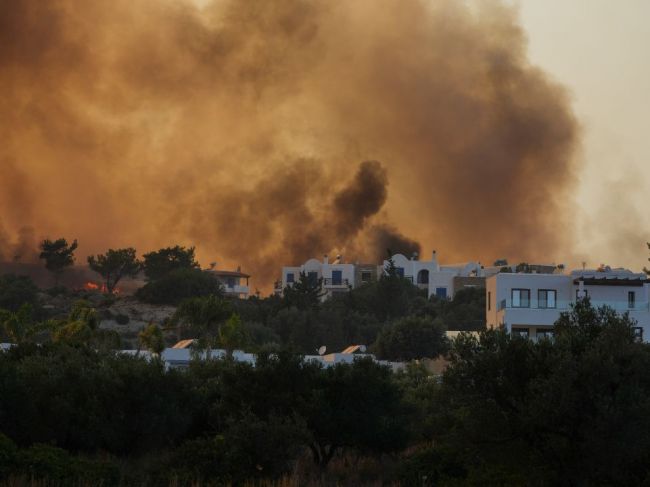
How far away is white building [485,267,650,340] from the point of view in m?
71.9

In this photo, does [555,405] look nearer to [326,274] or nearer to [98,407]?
[98,407]

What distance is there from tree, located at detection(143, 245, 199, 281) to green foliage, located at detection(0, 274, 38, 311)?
18.4 meters

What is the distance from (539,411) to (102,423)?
44.7ft

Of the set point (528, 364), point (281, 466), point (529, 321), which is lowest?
point (281, 466)

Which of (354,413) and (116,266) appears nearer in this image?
(354,413)

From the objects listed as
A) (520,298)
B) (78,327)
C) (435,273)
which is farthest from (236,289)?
(78,327)

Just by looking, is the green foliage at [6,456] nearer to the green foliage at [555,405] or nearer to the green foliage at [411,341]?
the green foliage at [555,405]

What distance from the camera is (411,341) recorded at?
297 feet

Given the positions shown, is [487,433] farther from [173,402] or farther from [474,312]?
[474,312]

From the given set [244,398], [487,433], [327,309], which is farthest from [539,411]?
[327,309]

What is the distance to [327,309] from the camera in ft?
364

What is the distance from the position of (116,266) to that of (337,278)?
2510 centimetres

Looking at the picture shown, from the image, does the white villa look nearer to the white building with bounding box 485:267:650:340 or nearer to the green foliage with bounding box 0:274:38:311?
the green foliage with bounding box 0:274:38:311

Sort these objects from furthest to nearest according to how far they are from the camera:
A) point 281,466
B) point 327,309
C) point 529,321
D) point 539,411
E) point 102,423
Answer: point 327,309, point 529,321, point 102,423, point 281,466, point 539,411
